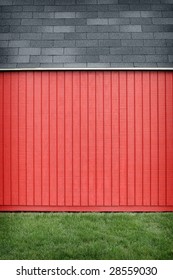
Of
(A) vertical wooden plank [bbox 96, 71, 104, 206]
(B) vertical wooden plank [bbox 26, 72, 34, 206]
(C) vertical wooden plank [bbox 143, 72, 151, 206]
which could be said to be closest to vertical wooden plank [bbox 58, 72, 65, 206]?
(B) vertical wooden plank [bbox 26, 72, 34, 206]

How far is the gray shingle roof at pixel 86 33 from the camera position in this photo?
10.1 meters

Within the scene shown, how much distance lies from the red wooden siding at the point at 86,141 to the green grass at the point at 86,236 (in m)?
0.40

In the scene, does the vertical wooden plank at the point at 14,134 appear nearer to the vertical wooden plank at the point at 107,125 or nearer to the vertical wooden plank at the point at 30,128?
the vertical wooden plank at the point at 30,128

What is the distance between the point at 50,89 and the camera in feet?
33.0

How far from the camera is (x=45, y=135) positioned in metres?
10.0

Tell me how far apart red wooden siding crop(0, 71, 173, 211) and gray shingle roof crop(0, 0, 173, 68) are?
0.28m

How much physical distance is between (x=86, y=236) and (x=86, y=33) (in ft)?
13.8

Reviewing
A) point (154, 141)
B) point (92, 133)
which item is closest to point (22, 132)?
point (92, 133)

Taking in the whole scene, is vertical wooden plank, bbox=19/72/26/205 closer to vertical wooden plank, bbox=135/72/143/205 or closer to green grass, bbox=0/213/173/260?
green grass, bbox=0/213/173/260

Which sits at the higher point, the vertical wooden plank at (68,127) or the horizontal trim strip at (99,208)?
the vertical wooden plank at (68,127)

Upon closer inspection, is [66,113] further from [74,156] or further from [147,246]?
[147,246]

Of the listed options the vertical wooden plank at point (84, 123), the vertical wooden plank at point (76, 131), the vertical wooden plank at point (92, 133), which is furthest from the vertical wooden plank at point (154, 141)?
the vertical wooden plank at point (76, 131)
